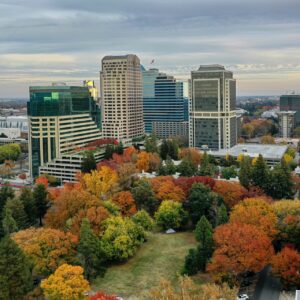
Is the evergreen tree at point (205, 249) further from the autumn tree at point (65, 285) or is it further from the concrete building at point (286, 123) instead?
the concrete building at point (286, 123)

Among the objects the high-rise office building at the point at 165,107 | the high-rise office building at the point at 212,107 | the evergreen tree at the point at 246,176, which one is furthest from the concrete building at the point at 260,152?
the high-rise office building at the point at 165,107

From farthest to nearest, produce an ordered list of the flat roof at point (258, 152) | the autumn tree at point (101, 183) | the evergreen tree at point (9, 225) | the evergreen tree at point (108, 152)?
the flat roof at point (258, 152)
the evergreen tree at point (108, 152)
the autumn tree at point (101, 183)
the evergreen tree at point (9, 225)

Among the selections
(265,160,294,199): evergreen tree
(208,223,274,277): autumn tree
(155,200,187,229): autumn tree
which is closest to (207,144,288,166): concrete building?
(265,160,294,199): evergreen tree

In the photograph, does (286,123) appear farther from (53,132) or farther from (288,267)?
(288,267)

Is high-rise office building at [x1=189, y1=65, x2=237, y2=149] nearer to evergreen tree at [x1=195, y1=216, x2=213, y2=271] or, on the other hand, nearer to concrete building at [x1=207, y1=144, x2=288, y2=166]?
concrete building at [x1=207, y1=144, x2=288, y2=166]

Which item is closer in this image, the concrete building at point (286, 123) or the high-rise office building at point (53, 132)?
the high-rise office building at point (53, 132)

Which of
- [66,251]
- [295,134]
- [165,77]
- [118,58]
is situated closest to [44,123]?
[118,58]
